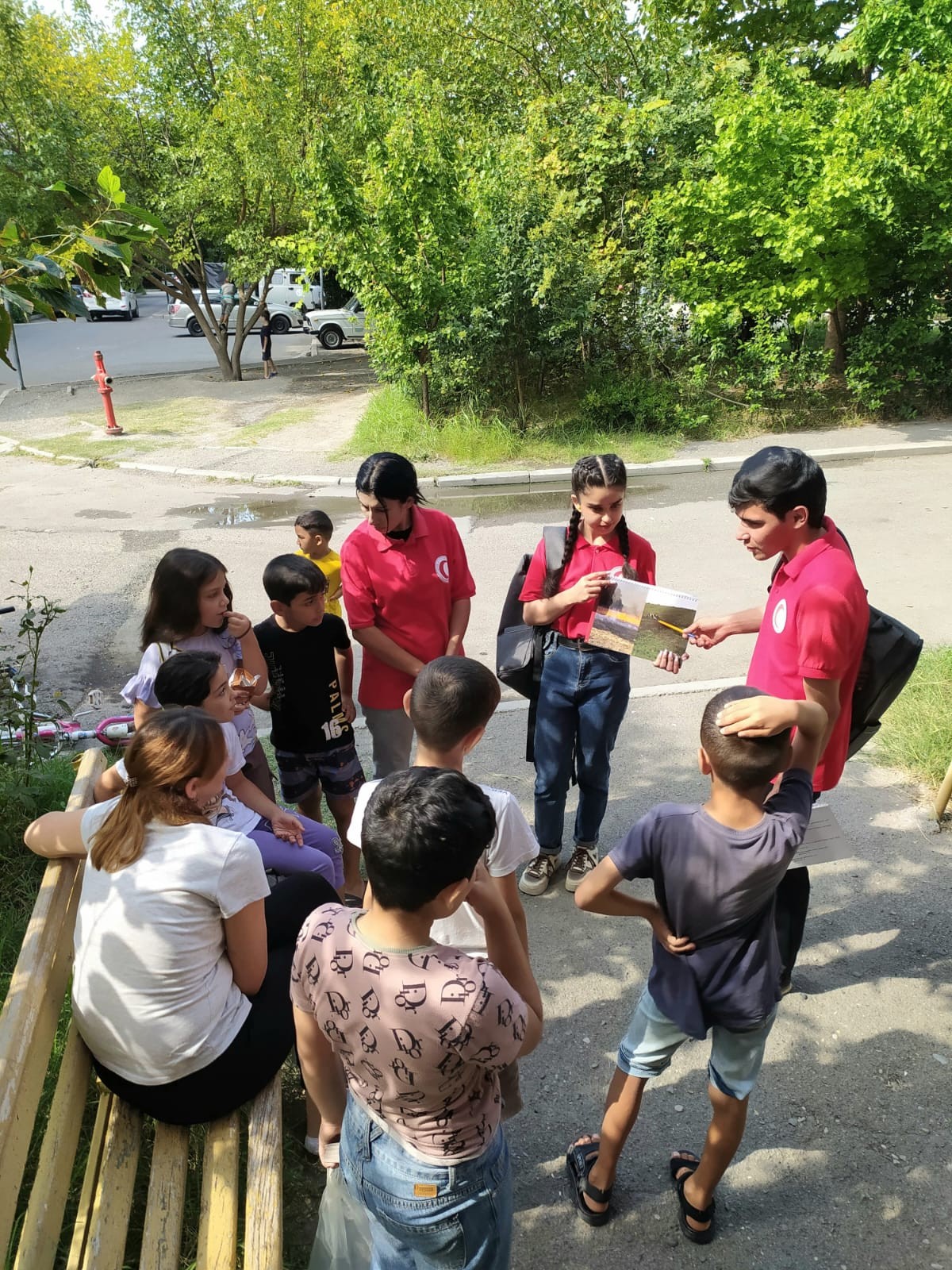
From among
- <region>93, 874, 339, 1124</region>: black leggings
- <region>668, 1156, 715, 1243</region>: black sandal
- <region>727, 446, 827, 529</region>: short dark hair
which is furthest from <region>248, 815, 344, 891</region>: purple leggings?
<region>727, 446, 827, 529</region>: short dark hair

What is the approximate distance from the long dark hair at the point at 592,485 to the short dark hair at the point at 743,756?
54.7 inches

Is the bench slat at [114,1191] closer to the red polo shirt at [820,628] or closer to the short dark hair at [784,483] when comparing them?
the red polo shirt at [820,628]

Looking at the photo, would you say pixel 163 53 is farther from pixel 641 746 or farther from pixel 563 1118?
pixel 563 1118

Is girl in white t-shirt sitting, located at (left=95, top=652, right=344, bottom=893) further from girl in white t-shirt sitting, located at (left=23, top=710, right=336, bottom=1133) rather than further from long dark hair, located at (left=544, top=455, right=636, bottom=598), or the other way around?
long dark hair, located at (left=544, top=455, right=636, bottom=598)

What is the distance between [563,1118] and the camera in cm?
295

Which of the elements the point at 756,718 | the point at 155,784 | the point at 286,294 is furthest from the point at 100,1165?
the point at 286,294

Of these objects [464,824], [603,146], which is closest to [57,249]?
[464,824]

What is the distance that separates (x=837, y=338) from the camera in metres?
13.2

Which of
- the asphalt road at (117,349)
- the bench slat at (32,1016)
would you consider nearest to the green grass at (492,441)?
the bench slat at (32,1016)

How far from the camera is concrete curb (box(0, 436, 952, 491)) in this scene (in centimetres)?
1146

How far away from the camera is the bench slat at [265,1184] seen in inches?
79.2

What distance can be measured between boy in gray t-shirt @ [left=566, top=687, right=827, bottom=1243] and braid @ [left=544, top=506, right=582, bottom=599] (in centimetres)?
146

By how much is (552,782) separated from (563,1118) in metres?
1.38

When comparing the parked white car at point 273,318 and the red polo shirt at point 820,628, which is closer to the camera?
the red polo shirt at point 820,628
